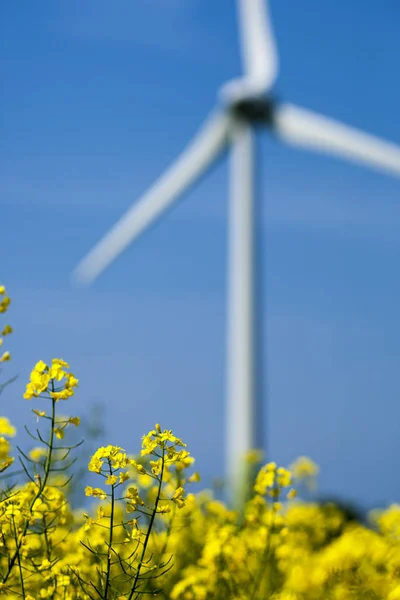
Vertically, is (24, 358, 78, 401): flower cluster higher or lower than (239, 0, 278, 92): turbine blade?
lower

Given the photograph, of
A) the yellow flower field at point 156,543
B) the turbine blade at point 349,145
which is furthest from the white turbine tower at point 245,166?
the yellow flower field at point 156,543

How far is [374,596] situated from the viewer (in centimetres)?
431

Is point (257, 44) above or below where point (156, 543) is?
above

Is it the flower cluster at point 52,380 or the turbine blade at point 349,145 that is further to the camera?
the turbine blade at point 349,145

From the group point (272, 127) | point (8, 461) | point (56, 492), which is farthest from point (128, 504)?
point (272, 127)

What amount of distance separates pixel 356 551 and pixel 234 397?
16087mm

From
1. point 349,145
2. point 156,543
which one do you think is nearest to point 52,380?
point 156,543

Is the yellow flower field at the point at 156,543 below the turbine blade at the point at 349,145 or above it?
below

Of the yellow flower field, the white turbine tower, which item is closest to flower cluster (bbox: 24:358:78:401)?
the yellow flower field

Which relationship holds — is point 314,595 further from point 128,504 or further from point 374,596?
point 128,504

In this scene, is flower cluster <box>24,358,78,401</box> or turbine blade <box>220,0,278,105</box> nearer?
flower cluster <box>24,358,78,401</box>

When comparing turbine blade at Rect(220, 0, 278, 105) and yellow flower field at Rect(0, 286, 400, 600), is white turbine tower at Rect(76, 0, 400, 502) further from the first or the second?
yellow flower field at Rect(0, 286, 400, 600)

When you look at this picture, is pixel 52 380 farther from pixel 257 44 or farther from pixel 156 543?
pixel 257 44

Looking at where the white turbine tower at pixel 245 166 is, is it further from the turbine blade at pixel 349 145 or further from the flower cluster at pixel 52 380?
the flower cluster at pixel 52 380
